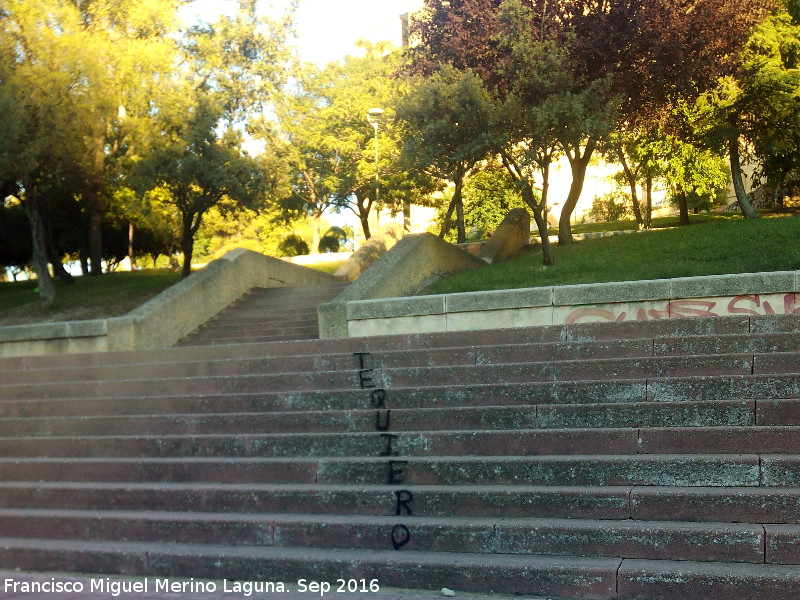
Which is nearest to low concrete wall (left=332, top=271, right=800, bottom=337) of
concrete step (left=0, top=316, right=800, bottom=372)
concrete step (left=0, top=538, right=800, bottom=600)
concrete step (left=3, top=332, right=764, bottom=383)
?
concrete step (left=0, top=316, right=800, bottom=372)

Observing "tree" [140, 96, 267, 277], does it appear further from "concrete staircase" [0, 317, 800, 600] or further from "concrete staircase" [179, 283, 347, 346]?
"concrete staircase" [0, 317, 800, 600]

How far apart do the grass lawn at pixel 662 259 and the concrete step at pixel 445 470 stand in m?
6.27

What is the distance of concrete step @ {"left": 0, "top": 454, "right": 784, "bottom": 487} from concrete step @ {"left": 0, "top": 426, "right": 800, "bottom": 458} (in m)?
0.14

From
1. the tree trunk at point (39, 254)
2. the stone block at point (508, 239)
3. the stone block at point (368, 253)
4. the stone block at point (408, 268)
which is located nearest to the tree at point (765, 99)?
the stone block at point (508, 239)

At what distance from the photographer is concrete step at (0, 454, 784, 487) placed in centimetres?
568

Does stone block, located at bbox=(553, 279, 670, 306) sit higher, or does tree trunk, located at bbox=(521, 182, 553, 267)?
tree trunk, located at bbox=(521, 182, 553, 267)

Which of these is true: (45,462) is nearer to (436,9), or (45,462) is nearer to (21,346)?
(21,346)

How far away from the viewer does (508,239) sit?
18.8 metres

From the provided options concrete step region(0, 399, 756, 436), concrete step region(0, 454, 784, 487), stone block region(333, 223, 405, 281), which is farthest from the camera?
stone block region(333, 223, 405, 281)

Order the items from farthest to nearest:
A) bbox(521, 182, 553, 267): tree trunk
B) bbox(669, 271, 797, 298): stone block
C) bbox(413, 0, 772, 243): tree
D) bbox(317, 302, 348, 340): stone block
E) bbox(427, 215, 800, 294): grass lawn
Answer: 1. bbox(413, 0, 772, 243): tree
2. bbox(521, 182, 553, 267): tree trunk
3. bbox(427, 215, 800, 294): grass lawn
4. bbox(317, 302, 348, 340): stone block
5. bbox(669, 271, 797, 298): stone block

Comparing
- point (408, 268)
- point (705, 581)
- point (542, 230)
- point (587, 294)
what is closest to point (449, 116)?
point (542, 230)

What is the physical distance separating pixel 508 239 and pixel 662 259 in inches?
233

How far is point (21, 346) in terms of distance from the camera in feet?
42.8

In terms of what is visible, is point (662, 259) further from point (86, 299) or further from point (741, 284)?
point (86, 299)
